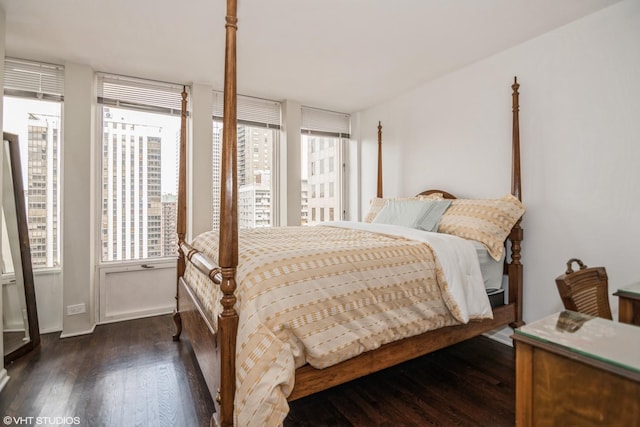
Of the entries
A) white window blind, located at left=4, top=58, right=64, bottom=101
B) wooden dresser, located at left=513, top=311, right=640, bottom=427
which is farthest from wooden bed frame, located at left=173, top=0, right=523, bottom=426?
white window blind, located at left=4, top=58, right=64, bottom=101

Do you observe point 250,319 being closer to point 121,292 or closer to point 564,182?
point 564,182

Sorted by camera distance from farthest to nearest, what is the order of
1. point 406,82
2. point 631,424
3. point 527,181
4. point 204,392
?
point 406,82 < point 527,181 < point 204,392 < point 631,424

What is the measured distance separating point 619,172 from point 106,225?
4.16m

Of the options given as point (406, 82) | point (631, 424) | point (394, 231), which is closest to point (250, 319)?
point (631, 424)

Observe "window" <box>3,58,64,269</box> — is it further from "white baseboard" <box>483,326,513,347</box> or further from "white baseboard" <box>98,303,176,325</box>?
"white baseboard" <box>483,326,513,347</box>

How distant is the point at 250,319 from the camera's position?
1306 millimetres

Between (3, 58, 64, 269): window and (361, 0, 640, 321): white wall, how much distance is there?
11.8ft

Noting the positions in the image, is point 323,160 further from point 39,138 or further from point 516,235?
point 39,138

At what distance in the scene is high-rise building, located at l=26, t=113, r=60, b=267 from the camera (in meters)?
2.85

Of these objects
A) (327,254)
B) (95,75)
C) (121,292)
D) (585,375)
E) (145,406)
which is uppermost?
(95,75)

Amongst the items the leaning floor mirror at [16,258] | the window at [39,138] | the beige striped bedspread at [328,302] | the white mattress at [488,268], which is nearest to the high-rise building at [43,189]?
the window at [39,138]

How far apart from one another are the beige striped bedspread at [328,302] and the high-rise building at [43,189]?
1.85 metres

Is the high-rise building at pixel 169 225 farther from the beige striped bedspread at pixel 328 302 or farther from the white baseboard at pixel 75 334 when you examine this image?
the beige striped bedspread at pixel 328 302

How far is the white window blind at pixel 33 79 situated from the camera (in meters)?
2.73
